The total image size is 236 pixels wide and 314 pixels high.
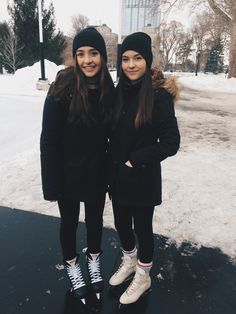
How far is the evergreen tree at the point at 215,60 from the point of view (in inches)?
2116

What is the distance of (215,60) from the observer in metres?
54.6

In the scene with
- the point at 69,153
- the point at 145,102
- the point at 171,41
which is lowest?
the point at 69,153

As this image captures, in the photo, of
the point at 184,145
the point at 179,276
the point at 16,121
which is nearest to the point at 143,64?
the point at 179,276

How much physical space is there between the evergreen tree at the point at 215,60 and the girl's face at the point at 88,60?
56464 millimetres

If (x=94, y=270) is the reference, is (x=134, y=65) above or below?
above

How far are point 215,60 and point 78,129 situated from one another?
57.7 meters

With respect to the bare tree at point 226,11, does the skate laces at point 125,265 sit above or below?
below

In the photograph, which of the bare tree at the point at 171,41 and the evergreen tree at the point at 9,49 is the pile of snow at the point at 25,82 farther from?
the bare tree at the point at 171,41

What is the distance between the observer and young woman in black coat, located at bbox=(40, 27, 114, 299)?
6.51 ft

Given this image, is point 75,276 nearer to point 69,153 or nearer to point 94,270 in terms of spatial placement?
point 94,270

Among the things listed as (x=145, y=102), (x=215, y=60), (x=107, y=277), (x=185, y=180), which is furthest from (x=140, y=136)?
(x=215, y=60)

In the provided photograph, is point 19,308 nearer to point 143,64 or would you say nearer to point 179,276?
point 179,276

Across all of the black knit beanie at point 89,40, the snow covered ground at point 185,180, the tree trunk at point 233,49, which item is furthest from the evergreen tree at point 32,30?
the black knit beanie at point 89,40

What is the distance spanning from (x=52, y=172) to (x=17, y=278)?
1.00 m
